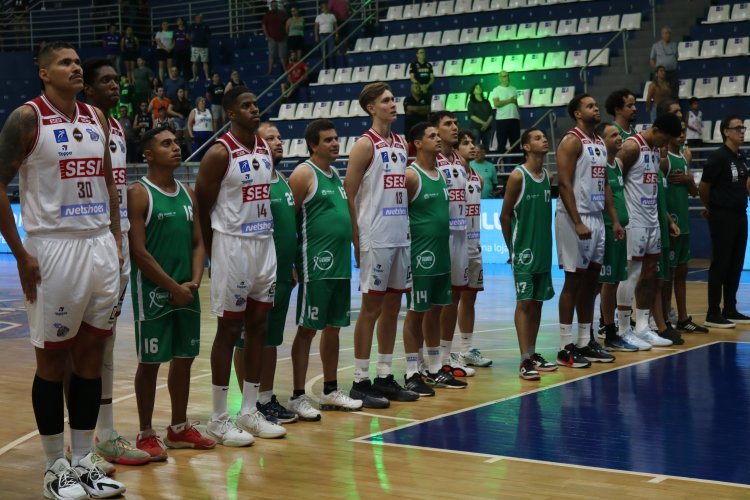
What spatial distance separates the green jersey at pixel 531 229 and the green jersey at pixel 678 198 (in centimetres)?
257

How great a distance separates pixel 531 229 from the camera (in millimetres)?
9359

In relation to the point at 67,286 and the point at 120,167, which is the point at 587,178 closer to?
A: the point at 120,167

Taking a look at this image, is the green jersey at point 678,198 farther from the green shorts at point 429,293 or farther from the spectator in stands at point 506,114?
the spectator in stands at point 506,114

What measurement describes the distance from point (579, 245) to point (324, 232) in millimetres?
→ 2846

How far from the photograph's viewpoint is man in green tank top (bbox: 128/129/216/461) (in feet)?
21.4

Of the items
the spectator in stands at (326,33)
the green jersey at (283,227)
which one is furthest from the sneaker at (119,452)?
the spectator in stands at (326,33)

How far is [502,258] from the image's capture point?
1978 cm

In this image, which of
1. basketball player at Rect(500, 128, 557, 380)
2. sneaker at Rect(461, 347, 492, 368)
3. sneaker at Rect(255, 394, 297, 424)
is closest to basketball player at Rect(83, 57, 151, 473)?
sneaker at Rect(255, 394, 297, 424)

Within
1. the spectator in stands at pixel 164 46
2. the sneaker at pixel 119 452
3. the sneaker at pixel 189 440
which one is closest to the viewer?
the sneaker at pixel 119 452

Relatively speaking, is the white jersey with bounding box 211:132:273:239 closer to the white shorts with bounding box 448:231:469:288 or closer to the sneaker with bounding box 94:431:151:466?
the sneaker with bounding box 94:431:151:466

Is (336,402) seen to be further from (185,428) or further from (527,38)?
(527,38)

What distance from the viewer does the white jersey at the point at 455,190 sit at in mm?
9211

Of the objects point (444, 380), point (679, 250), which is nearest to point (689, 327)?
point (679, 250)

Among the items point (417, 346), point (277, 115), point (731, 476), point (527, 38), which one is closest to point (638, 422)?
point (731, 476)
